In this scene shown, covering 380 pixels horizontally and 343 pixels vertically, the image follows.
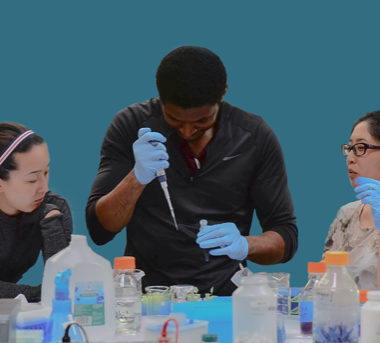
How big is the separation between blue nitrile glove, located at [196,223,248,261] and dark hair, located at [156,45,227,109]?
1.97ft

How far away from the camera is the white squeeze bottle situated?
1.44 metres

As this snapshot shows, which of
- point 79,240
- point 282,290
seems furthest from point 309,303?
point 79,240

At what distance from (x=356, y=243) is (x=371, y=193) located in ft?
1.28

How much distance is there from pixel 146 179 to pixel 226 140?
1.70 feet

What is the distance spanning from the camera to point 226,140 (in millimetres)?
2693

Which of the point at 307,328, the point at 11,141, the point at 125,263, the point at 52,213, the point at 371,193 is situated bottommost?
the point at 307,328

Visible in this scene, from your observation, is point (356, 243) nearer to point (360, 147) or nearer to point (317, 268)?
point (360, 147)

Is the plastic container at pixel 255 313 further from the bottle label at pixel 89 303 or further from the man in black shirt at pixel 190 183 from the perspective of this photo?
the man in black shirt at pixel 190 183

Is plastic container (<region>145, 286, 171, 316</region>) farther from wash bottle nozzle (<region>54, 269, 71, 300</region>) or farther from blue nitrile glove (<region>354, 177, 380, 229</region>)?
blue nitrile glove (<region>354, 177, 380, 229</region>)

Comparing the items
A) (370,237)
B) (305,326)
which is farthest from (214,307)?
(370,237)

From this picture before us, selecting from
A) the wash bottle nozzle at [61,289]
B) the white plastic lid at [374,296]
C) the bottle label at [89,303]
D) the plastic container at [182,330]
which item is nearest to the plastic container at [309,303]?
the white plastic lid at [374,296]

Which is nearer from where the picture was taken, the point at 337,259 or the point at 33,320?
the point at 337,259

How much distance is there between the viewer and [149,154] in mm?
2391

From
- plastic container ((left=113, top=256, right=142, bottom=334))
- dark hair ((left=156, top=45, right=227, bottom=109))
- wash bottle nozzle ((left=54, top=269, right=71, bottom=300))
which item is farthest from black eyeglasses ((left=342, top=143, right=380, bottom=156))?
wash bottle nozzle ((left=54, top=269, right=71, bottom=300))
